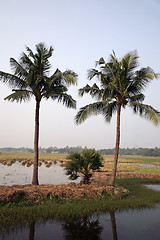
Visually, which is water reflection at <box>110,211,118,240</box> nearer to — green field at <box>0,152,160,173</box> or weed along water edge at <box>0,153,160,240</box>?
weed along water edge at <box>0,153,160,240</box>

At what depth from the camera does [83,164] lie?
527 inches

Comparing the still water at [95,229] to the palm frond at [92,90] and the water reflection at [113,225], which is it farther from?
the palm frond at [92,90]

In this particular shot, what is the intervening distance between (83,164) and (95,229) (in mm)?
7417

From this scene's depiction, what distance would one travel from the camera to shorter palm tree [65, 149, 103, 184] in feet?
43.5

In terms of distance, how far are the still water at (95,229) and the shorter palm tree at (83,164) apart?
19.5 ft

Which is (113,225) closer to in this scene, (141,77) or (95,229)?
(95,229)

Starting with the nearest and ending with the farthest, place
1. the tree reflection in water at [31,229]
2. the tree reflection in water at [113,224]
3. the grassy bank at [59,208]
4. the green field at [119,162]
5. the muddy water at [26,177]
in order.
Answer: the tree reflection in water at [31,229] < the tree reflection in water at [113,224] < the grassy bank at [59,208] < the muddy water at [26,177] < the green field at [119,162]

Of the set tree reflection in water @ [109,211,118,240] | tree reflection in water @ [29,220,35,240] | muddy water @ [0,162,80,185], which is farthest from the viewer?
muddy water @ [0,162,80,185]

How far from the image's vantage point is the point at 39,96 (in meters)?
12.8

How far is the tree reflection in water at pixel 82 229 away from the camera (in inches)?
212

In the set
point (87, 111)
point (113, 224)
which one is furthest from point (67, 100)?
point (113, 224)

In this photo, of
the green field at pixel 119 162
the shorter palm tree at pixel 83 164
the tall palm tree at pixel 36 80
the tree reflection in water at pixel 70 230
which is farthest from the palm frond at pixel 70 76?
the green field at pixel 119 162

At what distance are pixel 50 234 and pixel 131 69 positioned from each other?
10177 mm

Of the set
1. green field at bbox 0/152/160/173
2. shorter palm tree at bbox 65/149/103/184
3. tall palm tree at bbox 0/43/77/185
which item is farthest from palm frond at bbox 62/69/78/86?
green field at bbox 0/152/160/173
